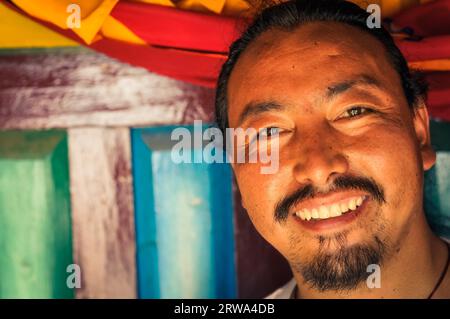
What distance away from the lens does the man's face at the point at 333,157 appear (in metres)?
1.04

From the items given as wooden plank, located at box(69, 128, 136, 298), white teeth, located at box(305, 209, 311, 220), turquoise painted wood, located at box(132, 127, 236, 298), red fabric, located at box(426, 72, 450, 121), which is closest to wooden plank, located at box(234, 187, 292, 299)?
turquoise painted wood, located at box(132, 127, 236, 298)

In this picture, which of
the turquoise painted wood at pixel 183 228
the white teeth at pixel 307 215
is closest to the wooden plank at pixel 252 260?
the turquoise painted wood at pixel 183 228

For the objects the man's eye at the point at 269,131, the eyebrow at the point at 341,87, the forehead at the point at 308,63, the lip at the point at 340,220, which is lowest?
the lip at the point at 340,220

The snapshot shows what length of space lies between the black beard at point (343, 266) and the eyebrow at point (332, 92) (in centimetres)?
30

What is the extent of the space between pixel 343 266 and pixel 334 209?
12 centimetres

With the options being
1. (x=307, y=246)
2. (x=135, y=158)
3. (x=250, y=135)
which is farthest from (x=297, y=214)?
(x=135, y=158)

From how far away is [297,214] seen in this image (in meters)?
1.08

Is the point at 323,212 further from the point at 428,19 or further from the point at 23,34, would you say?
the point at 23,34

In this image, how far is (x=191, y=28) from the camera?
1.25 m

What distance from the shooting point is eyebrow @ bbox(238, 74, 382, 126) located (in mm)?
1064

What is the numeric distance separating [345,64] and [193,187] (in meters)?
0.57

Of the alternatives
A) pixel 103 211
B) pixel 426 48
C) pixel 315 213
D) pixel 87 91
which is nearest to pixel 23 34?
pixel 87 91

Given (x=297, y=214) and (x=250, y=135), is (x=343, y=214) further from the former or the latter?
(x=250, y=135)

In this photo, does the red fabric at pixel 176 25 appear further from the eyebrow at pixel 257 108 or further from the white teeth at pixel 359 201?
the white teeth at pixel 359 201
